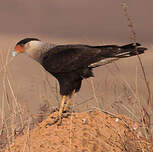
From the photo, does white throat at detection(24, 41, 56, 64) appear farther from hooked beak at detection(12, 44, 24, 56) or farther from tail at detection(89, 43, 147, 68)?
tail at detection(89, 43, 147, 68)

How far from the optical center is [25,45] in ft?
17.4

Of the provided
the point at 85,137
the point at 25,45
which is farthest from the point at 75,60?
the point at 85,137

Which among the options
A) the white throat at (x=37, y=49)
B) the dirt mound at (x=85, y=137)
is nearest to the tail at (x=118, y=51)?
the dirt mound at (x=85, y=137)

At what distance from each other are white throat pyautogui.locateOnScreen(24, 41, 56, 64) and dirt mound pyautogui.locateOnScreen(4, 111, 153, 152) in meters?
1.33

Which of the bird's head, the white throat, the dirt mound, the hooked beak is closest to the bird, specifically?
the white throat

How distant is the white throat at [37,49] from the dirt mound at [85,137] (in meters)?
1.33

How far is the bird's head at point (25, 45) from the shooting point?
17.3 ft

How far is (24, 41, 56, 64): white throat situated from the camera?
508 cm

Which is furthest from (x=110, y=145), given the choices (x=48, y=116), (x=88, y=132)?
(x=48, y=116)

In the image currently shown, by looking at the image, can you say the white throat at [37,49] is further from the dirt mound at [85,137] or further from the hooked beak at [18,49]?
the dirt mound at [85,137]

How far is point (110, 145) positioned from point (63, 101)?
1158 millimetres

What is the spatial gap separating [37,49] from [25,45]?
0.31 metres

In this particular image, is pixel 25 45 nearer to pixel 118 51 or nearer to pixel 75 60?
pixel 75 60

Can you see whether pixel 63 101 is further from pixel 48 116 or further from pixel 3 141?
pixel 3 141
